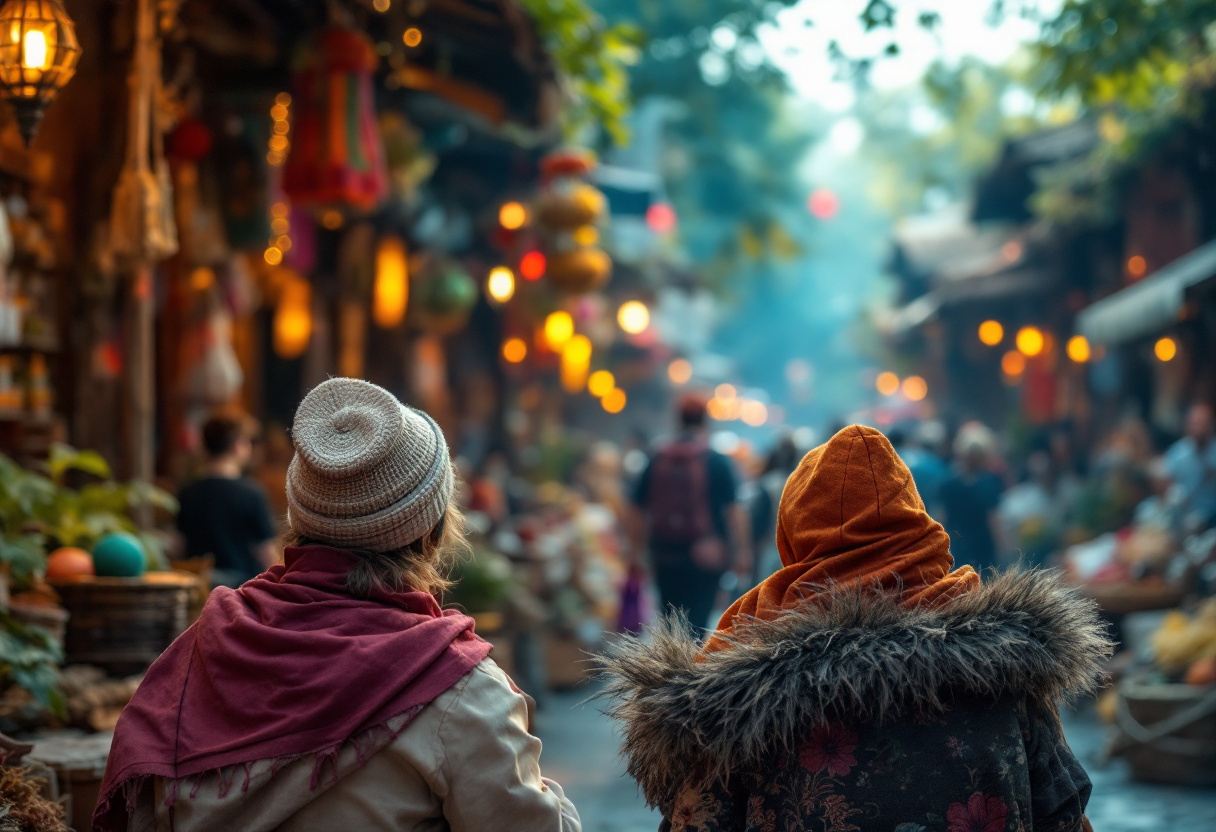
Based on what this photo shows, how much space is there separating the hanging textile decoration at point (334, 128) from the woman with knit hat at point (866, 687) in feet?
18.7

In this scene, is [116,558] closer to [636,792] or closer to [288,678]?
[288,678]

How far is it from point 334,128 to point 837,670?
616cm

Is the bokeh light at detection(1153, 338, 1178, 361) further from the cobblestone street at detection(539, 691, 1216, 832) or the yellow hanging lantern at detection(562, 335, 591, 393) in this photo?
the yellow hanging lantern at detection(562, 335, 591, 393)

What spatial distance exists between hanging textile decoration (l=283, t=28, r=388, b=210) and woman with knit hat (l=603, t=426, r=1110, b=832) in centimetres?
570

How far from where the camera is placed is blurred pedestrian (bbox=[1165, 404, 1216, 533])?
11195 mm

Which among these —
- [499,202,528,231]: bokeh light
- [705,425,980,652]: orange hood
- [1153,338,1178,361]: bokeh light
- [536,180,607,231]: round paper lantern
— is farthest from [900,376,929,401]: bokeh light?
[705,425,980,652]: orange hood

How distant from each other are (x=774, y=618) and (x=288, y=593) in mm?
951

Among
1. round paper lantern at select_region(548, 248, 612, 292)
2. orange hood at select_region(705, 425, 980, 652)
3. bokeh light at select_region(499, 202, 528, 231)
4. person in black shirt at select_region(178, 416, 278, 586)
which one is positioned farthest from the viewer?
bokeh light at select_region(499, 202, 528, 231)

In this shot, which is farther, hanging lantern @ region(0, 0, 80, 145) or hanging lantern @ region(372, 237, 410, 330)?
hanging lantern @ region(372, 237, 410, 330)

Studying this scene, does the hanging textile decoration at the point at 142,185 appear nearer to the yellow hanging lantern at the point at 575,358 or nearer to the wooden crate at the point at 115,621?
the wooden crate at the point at 115,621

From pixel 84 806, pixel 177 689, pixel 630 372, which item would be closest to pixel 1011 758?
pixel 177 689

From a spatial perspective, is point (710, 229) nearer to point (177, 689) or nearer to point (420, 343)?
point (420, 343)

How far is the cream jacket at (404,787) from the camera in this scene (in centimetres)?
222

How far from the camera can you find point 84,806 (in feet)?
12.3
